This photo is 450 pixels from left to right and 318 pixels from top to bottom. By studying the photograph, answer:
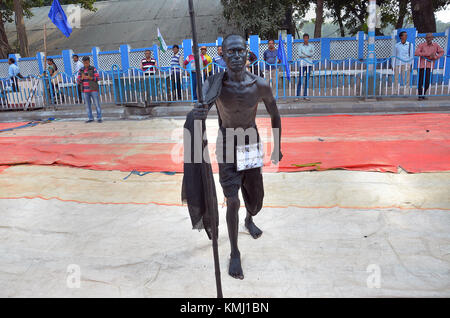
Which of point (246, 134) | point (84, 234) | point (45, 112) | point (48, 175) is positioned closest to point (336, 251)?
point (246, 134)

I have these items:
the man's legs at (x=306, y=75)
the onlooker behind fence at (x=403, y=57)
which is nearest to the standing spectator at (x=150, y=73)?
the man's legs at (x=306, y=75)

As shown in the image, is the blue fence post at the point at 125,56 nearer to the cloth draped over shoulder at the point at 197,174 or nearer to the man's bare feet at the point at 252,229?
the man's bare feet at the point at 252,229

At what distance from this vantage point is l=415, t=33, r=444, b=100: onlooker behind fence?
9.57m

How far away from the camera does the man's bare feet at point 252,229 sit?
3.47 m

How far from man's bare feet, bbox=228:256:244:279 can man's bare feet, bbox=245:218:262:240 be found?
0.54 m

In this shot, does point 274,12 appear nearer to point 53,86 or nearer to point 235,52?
point 53,86

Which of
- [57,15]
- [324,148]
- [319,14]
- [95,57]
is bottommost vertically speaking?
[324,148]

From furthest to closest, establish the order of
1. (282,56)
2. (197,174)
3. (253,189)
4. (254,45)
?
(254,45)
(282,56)
(253,189)
(197,174)

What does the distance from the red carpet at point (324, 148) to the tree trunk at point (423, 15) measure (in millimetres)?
8692

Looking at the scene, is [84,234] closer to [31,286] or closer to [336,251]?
[31,286]

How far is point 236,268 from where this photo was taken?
2867 mm

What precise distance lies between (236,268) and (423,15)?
52.8 ft

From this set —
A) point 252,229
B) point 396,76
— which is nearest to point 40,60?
point 396,76

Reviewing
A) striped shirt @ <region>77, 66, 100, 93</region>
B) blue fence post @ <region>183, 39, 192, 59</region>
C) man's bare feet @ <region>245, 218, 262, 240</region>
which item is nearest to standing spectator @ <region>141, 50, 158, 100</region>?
striped shirt @ <region>77, 66, 100, 93</region>
